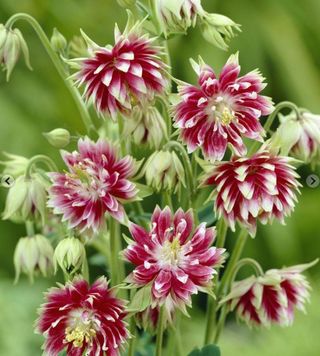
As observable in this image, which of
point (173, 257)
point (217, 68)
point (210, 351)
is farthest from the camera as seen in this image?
point (217, 68)

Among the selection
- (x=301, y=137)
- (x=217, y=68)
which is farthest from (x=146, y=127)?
(x=217, y=68)

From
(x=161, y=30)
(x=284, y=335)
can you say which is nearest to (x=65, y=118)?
(x=284, y=335)

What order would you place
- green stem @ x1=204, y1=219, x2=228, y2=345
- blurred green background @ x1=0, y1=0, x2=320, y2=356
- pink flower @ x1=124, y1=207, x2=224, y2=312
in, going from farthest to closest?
blurred green background @ x1=0, y1=0, x2=320, y2=356 → green stem @ x1=204, y1=219, x2=228, y2=345 → pink flower @ x1=124, y1=207, x2=224, y2=312

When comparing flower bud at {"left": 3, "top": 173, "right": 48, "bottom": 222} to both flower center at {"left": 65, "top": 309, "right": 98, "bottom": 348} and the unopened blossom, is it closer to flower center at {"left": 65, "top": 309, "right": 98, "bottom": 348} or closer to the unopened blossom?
flower center at {"left": 65, "top": 309, "right": 98, "bottom": 348}

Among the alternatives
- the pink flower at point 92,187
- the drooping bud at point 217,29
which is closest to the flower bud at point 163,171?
the pink flower at point 92,187

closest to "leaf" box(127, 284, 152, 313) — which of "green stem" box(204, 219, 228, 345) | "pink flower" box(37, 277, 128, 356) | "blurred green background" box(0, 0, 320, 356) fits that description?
"pink flower" box(37, 277, 128, 356)

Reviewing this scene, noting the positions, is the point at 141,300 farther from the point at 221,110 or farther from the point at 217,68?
the point at 217,68

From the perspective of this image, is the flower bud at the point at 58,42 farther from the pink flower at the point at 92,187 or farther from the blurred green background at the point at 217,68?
the blurred green background at the point at 217,68
